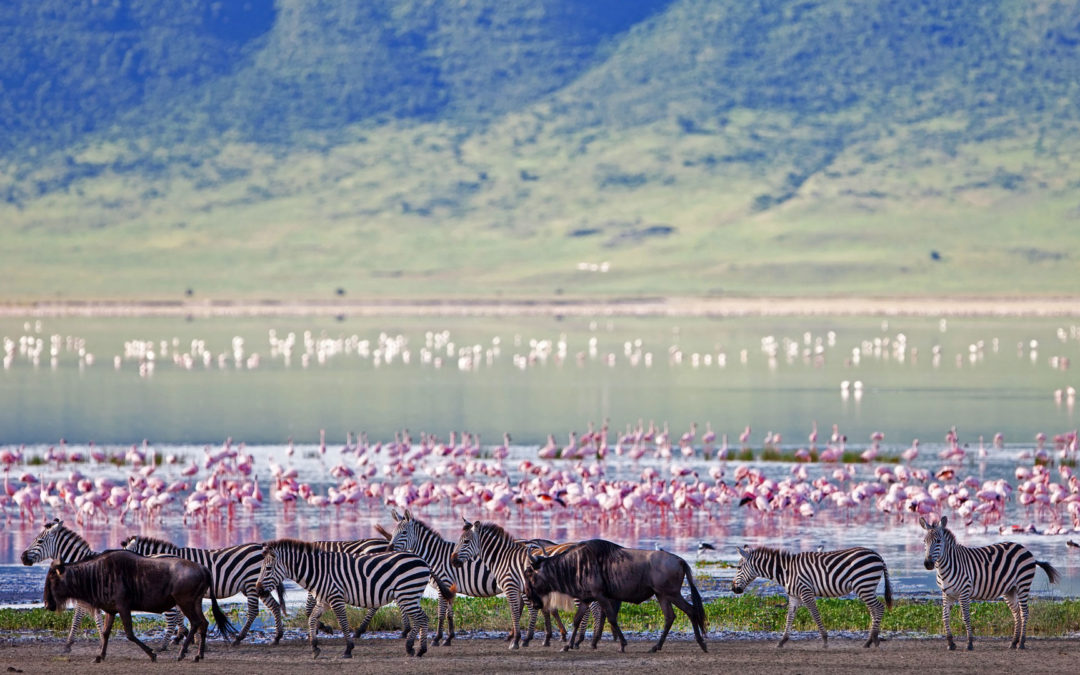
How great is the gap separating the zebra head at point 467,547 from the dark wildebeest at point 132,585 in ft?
6.25

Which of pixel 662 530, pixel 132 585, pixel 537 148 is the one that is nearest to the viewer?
pixel 132 585

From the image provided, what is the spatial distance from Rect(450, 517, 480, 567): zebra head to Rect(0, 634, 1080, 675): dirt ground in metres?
0.65

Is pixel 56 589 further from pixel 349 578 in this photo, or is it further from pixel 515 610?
pixel 515 610

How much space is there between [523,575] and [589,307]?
8516cm

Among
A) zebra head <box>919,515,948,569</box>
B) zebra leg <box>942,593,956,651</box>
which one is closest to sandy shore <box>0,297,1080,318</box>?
zebra leg <box>942,593,956,651</box>

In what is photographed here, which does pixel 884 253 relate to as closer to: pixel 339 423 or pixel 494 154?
pixel 494 154

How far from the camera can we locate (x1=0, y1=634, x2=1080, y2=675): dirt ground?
12.5 metres

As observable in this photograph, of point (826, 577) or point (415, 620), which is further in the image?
point (826, 577)

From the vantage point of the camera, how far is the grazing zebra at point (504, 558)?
13672 mm

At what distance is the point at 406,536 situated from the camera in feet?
45.9

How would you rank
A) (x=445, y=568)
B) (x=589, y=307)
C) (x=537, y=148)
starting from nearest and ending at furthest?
(x=445, y=568) → (x=589, y=307) → (x=537, y=148)

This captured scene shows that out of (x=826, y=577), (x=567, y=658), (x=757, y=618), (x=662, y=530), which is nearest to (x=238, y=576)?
(x=567, y=658)

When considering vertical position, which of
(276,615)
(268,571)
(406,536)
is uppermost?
Result: (406,536)

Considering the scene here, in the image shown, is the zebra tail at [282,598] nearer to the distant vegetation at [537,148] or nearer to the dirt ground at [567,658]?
the dirt ground at [567,658]
